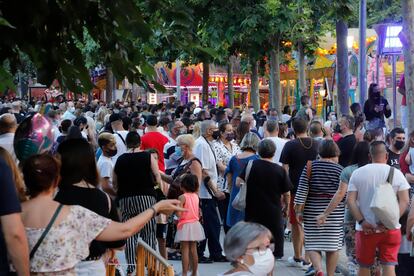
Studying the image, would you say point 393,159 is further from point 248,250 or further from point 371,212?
point 248,250

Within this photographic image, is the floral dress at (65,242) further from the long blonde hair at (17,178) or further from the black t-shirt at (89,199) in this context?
the black t-shirt at (89,199)

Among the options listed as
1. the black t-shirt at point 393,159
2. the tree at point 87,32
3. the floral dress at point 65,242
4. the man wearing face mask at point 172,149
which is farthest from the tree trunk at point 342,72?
the floral dress at point 65,242

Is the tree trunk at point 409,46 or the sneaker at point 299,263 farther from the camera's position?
the tree trunk at point 409,46

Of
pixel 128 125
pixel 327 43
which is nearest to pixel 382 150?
pixel 128 125

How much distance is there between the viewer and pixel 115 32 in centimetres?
702

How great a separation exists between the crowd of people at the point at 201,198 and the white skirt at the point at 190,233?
2 cm

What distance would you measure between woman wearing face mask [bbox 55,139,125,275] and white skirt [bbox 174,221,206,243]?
484cm

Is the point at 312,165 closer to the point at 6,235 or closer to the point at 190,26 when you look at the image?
the point at 190,26

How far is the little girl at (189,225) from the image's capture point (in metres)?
11.4

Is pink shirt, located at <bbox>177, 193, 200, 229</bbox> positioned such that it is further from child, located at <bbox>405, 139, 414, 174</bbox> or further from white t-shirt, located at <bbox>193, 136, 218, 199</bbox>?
child, located at <bbox>405, 139, 414, 174</bbox>

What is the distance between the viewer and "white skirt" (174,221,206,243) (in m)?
11.4

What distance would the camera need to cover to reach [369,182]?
31.1 ft

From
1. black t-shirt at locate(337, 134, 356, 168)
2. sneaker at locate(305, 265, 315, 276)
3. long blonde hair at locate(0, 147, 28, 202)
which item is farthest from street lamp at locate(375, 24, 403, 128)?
long blonde hair at locate(0, 147, 28, 202)

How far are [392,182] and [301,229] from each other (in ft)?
11.7
